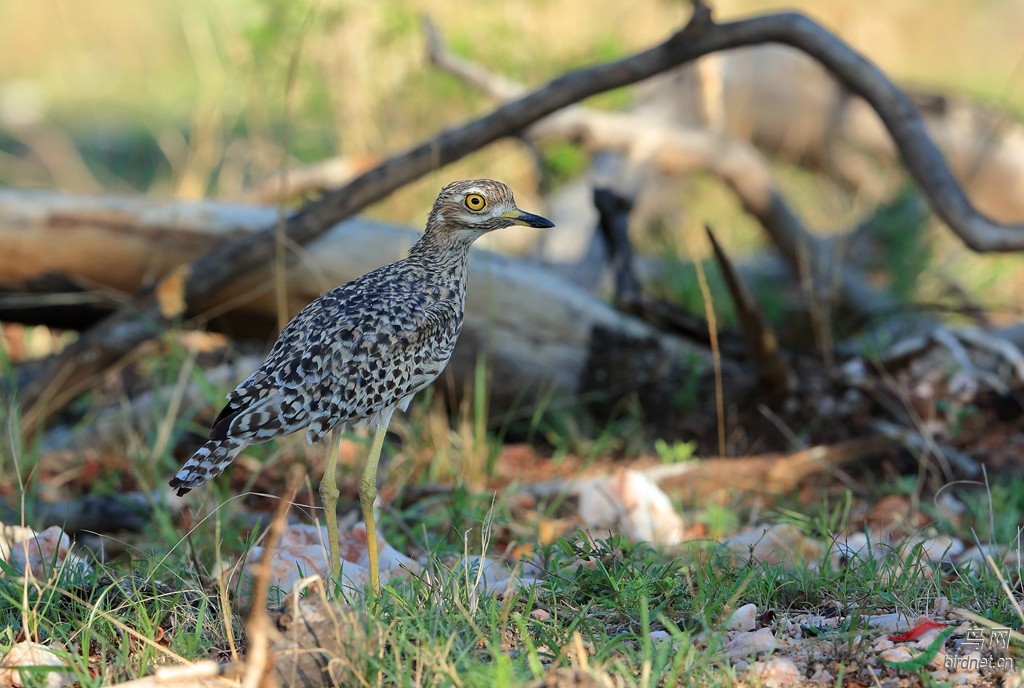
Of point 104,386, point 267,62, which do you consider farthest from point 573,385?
point 267,62

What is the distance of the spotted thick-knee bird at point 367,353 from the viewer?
3150mm

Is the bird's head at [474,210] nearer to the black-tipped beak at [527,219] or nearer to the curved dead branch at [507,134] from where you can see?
the black-tipped beak at [527,219]

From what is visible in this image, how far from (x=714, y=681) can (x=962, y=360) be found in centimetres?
323

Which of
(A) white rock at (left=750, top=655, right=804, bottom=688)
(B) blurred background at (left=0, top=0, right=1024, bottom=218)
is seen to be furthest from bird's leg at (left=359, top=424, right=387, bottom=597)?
(B) blurred background at (left=0, top=0, right=1024, bottom=218)

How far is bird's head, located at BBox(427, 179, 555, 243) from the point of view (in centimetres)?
360

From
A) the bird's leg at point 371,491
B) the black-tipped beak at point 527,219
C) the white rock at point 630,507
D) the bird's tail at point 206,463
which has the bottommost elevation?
the white rock at point 630,507

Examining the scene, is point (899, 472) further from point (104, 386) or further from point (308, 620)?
point (104, 386)

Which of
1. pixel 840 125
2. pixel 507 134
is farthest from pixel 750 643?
pixel 840 125

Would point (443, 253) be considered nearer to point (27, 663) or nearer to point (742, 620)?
point (742, 620)

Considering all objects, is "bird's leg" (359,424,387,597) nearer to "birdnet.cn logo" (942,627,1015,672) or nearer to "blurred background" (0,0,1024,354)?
"birdnet.cn logo" (942,627,1015,672)

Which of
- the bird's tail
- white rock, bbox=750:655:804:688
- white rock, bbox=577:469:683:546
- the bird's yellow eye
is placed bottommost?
white rock, bbox=577:469:683:546

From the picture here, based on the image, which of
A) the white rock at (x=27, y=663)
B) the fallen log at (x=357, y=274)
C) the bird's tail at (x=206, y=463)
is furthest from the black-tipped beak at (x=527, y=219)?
the white rock at (x=27, y=663)

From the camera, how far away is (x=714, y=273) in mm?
6992

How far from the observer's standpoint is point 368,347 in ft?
10.8
